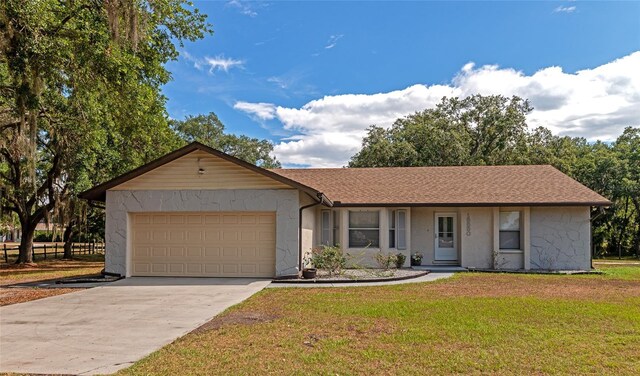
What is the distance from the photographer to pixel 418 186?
18.9 m

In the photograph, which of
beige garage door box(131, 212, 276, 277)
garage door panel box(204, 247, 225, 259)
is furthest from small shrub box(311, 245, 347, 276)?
garage door panel box(204, 247, 225, 259)

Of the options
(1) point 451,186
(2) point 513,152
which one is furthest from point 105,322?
(2) point 513,152

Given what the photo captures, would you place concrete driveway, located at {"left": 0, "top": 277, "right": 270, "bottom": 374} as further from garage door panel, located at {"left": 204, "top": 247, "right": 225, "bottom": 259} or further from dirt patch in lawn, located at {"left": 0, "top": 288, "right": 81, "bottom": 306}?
garage door panel, located at {"left": 204, "top": 247, "right": 225, "bottom": 259}

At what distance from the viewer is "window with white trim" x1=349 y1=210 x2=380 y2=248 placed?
17.3 m

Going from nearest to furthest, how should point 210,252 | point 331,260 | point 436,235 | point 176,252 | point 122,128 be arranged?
point 122,128
point 210,252
point 176,252
point 331,260
point 436,235

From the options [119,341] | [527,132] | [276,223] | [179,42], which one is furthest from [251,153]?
[119,341]

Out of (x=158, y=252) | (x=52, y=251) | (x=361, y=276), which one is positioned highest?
(x=158, y=252)

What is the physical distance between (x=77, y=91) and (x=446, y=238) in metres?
13.7

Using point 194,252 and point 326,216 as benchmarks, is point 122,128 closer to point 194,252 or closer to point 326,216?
point 194,252

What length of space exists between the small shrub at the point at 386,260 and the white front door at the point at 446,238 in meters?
2.51

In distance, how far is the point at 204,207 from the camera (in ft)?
47.0

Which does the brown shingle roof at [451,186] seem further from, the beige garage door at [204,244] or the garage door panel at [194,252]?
the garage door panel at [194,252]

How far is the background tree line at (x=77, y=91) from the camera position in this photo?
8.93 meters

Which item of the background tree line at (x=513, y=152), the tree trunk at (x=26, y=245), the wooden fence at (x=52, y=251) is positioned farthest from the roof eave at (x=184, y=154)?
the background tree line at (x=513, y=152)
